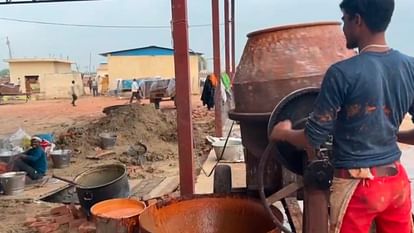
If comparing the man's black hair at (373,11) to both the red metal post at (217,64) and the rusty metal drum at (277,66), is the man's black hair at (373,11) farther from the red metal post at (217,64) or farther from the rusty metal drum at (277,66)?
the red metal post at (217,64)

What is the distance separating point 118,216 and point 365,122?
238cm

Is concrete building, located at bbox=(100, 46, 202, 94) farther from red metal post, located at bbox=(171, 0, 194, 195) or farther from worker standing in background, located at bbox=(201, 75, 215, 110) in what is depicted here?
red metal post, located at bbox=(171, 0, 194, 195)

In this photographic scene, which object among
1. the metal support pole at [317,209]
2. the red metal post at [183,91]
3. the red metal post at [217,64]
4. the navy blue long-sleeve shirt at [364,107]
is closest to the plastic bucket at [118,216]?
the red metal post at [183,91]

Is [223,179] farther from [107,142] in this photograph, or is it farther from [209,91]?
[107,142]

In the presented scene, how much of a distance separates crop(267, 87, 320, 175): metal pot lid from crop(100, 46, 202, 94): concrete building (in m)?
33.8

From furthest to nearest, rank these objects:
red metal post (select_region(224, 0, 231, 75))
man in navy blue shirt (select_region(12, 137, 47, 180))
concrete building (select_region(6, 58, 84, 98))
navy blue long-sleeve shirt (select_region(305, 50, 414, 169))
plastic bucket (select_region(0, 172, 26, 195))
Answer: concrete building (select_region(6, 58, 84, 98)), red metal post (select_region(224, 0, 231, 75)), man in navy blue shirt (select_region(12, 137, 47, 180)), plastic bucket (select_region(0, 172, 26, 195)), navy blue long-sleeve shirt (select_region(305, 50, 414, 169))

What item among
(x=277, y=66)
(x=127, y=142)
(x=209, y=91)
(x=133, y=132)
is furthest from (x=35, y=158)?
(x=277, y=66)

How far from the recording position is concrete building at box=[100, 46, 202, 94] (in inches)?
1452

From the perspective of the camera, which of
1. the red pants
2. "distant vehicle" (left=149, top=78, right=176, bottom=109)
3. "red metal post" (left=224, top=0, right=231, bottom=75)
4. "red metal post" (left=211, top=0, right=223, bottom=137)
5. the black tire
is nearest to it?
the red pants

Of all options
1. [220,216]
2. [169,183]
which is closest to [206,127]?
[169,183]

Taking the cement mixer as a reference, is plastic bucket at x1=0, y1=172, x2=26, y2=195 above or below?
below

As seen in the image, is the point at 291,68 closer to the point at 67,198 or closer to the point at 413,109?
the point at 413,109

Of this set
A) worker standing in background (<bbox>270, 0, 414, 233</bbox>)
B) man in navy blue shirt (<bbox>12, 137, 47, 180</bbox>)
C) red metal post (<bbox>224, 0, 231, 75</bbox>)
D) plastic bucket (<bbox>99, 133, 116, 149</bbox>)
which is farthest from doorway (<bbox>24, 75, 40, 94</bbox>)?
worker standing in background (<bbox>270, 0, 414, 233</bbox>)

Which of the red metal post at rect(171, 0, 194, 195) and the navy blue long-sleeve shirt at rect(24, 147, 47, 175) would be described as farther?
the navy blue long-sleeve shirt at rect(24, 147, 47, 175)
